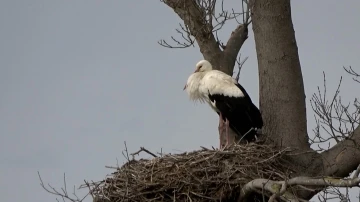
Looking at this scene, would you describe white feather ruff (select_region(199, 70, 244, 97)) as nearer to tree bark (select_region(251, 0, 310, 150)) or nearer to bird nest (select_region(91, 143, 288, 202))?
tree bark (select_region(251, 0, 310, 150))

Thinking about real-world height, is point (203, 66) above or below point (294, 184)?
above

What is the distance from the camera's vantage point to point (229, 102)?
912cm

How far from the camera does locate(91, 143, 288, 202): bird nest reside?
7391mm

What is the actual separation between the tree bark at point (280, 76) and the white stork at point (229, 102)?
17 centimetres

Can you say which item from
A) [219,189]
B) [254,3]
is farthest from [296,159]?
[254,3]

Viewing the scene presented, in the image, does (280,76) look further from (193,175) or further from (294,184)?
(294,184)

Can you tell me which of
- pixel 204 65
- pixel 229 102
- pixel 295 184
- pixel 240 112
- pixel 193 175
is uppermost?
pixel 204 65

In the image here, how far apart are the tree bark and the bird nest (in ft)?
1.81

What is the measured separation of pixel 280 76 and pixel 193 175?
1.77 metres

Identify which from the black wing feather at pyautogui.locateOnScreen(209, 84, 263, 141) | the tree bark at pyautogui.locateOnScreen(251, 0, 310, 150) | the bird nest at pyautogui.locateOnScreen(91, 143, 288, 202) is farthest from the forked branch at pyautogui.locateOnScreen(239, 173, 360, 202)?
the black wing feather at pyautogui.locateOnScreen(209, 84, 263, 141)

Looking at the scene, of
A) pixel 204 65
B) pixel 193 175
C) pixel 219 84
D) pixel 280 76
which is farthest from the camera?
pixel 204 65

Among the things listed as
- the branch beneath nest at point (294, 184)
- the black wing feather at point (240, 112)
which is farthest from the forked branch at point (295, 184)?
the black wing feather at point (240, 112)

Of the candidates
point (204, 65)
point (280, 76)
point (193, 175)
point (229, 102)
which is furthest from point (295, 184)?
point (204, 65)

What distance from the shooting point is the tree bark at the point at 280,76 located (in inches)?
336
